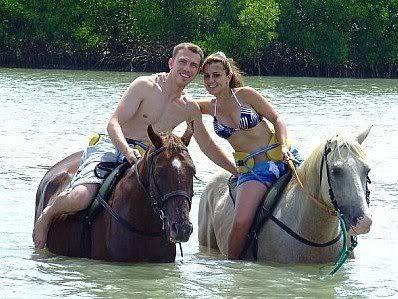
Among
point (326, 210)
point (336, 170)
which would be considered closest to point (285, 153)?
point (326, 210)

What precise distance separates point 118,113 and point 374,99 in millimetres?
30632

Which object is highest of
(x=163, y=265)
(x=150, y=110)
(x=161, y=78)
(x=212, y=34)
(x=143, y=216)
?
(x=161, y=78)

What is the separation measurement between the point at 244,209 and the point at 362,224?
144cm

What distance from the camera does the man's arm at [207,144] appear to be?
8023 mm

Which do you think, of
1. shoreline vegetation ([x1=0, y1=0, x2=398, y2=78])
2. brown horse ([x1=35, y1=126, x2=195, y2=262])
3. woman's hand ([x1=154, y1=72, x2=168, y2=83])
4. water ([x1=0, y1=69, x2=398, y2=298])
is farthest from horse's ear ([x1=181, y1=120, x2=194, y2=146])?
shoreline vegetation ([x1=0, y1=0, x2=398, y2=78])

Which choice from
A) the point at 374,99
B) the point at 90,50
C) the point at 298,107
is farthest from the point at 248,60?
the point at 298,107

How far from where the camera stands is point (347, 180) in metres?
7.32

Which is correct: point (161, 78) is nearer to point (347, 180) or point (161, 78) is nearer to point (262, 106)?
point (262, 106)

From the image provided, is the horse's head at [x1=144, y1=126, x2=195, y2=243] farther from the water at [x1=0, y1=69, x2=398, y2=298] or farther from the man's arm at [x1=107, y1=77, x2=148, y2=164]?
the water at [x1=0, y1=69, x2=398, y2=298]

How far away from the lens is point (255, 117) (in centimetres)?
842

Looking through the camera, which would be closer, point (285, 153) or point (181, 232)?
point (181, 232)

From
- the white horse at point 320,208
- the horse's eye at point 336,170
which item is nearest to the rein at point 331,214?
the white horse at point 320,208

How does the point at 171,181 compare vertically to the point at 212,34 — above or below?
above

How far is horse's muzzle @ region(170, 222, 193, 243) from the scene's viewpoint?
680cm
